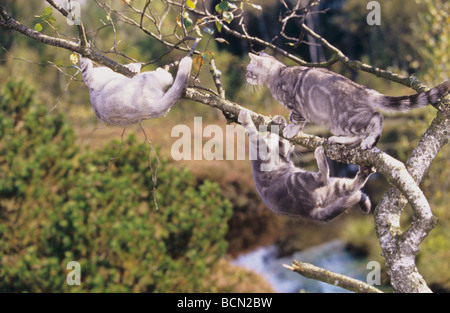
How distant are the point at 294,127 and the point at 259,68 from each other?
56 cm

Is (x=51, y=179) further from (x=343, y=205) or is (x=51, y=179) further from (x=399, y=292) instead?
(x=399, y=292)

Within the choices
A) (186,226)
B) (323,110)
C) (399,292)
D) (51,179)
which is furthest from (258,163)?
(51,179)

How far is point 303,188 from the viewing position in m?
3.14

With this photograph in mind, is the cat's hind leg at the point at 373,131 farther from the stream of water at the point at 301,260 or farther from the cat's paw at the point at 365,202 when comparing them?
the stream of water at the point at 301,260

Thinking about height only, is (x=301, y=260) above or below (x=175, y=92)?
below

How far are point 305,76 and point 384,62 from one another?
13191mm

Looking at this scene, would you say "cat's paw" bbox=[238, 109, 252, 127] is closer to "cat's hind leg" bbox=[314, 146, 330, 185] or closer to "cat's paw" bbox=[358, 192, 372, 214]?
"cat's hind leg" bbox=[314, 146, 330, 185]

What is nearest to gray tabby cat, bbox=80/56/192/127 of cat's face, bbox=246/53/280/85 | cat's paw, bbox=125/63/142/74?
cat's paw, bbox=125/63/142/74

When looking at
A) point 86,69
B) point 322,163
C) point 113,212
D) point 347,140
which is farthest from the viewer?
point 113,212

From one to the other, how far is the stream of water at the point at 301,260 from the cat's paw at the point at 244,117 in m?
6.30

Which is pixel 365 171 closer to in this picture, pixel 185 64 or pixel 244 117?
pixel 244 117

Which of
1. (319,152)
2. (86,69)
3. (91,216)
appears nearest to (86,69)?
(86,69)

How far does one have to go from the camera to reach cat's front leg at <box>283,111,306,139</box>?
2.76 metres
